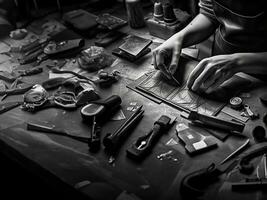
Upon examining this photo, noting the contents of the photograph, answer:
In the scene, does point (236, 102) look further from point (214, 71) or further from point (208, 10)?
point (208, 10)

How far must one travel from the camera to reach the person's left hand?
1.41 m

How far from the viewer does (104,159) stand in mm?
1295

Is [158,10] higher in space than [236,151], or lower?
higher

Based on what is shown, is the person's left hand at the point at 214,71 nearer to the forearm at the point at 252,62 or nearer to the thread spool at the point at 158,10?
the forearm at the point at 252,62

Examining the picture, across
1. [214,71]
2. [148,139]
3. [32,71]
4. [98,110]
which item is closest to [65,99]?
[98,110]

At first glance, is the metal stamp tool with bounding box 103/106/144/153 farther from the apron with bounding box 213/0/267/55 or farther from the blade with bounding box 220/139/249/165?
the apron with bounding box 213/0/267/55

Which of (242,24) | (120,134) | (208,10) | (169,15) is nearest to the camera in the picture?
(120,134)

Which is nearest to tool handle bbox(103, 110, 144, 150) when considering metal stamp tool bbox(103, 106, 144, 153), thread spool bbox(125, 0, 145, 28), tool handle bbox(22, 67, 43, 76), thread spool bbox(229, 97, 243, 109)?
metal stamp tool bbox(103, 106, 144, 153)

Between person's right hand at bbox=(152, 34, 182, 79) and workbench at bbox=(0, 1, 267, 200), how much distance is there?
0.16 metres

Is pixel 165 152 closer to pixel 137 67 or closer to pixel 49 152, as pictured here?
pixel 49 152

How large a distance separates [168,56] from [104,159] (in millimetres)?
581

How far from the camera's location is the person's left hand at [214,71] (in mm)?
1411

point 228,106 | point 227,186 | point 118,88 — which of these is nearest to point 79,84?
point 118,88

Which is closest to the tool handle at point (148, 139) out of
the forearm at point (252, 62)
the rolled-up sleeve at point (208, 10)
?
the forearm at point (252, 62)
